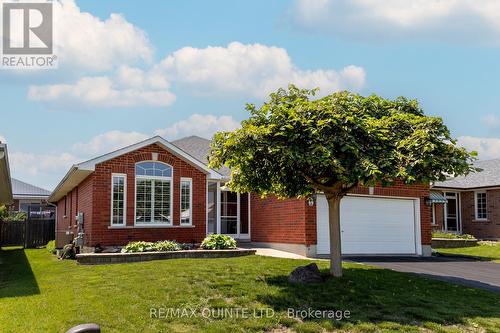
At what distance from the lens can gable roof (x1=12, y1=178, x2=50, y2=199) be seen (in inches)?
1350

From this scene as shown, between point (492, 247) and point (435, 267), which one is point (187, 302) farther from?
point (492, 247)

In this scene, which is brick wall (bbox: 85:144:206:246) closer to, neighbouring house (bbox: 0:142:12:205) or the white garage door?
neighbouring house (bbox: 0:142:12:205)

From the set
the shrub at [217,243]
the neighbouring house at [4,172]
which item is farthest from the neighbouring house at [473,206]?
the neighbouring house at [4,172]

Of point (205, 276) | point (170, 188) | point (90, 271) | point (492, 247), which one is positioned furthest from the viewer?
point (492, 247)

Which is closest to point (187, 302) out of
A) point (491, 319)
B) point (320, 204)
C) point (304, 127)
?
point (304, 127)

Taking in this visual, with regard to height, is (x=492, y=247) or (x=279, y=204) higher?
(x=279, y=204)

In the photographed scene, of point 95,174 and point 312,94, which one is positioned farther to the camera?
point 95,174

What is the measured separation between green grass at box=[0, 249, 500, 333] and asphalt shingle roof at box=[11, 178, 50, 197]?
24335mm

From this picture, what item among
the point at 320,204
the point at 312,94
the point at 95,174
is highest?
the point at 312,94

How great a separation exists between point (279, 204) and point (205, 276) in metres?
7.85

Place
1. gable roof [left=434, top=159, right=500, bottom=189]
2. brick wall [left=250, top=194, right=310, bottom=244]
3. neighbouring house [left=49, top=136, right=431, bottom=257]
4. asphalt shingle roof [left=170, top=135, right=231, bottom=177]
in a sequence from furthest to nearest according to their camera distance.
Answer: gable roof [left=434, top=159, right=500, bottom=189] < asphalt shingle roof [left=170, top=135, right=231, bottom=177] < brick wall [left=250, top=194, right=310, bottom=244] < neighbouring house [left=49, top=136, right=431, bottom=257]

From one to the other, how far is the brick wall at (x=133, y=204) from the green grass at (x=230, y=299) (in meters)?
3.02

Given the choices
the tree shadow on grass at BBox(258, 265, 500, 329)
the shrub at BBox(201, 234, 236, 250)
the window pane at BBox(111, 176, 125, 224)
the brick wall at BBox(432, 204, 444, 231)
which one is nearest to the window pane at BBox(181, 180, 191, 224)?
the shrub at BBox(201, 234, 236, 250)

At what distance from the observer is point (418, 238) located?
62.6 feet
